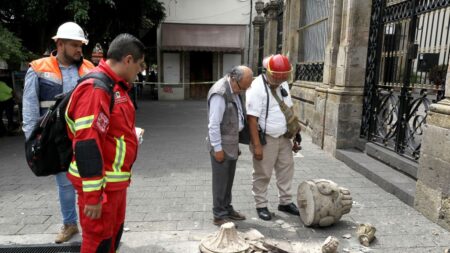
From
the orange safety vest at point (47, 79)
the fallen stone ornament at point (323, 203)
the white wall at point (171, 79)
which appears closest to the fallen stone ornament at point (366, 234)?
the fallen stone ornament at point (323, 203)

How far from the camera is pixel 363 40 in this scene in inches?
253

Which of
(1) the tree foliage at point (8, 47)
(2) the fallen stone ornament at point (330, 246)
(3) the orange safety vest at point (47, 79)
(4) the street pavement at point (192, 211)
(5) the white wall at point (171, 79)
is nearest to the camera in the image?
(2) the fallen stone ornament at point (330, 246)

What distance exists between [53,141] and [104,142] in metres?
0.47

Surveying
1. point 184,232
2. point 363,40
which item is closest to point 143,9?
point 363,40

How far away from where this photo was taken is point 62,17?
392 inches

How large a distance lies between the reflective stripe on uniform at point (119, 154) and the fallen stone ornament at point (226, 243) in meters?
1.30

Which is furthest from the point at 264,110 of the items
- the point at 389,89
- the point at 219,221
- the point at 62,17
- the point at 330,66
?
the point at 62,17

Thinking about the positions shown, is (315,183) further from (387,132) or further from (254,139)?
(387,132)

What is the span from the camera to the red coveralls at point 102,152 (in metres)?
2.12

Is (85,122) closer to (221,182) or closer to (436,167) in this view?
(221,182)

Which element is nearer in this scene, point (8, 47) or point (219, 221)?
point (219, 221)

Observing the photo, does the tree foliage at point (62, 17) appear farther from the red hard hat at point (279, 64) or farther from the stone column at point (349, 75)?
the stone column at point (349, 75)

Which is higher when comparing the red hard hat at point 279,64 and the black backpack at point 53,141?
the red hard hat at point 279,64

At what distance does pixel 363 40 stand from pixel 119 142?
538cm
